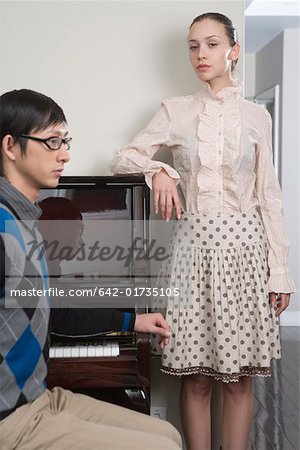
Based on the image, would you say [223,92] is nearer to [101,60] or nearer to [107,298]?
[101,60]

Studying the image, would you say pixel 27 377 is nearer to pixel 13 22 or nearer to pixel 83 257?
pixel 83 257

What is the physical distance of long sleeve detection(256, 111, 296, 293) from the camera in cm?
259

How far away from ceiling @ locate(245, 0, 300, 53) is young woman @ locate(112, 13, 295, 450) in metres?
3.63

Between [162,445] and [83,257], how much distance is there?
1.18 meters

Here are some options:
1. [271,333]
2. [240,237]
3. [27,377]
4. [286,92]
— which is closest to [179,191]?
[240,237]

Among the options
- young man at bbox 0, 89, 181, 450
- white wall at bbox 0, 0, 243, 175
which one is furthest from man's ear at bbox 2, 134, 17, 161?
white wall at bbox 0, 0, 243, 175

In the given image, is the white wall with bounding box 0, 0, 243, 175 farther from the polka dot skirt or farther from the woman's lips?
the polka dot skirt

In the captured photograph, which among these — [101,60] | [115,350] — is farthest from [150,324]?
[101,60]

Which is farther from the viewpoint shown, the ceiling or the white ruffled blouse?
the ceiling

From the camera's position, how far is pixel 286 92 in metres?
6.86

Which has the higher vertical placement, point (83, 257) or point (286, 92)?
point (286, 92)

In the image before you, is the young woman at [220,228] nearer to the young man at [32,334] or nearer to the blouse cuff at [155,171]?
the blouse cuff at [155,171]

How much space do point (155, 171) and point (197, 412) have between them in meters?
0.88

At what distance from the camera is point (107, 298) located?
2516 millimetres
